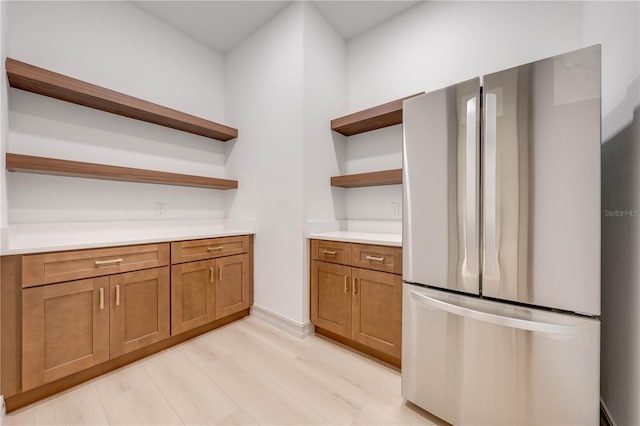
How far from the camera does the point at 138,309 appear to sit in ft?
5.92

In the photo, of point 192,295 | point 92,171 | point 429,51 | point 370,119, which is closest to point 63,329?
point 192,295

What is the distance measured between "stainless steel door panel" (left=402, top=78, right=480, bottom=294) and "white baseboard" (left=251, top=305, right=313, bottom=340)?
1.19 m

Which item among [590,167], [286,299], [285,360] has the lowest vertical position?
[285,360]

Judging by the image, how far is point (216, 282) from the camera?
2275mm

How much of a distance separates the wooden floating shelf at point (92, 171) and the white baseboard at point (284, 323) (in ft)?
4.59

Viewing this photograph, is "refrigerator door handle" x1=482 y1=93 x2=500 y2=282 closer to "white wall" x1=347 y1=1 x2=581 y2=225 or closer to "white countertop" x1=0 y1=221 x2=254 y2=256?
"white wall" x1=347 y1=1 x2=581 y2=225

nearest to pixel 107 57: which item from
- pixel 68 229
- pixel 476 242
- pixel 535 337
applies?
pixel 68 229

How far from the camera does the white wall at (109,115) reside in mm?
1833

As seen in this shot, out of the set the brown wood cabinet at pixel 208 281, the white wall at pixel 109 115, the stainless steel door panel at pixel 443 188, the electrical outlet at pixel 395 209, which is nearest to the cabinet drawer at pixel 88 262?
the brown wood cabinet at pixel 208 281

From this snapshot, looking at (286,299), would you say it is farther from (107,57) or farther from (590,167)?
(107,57)

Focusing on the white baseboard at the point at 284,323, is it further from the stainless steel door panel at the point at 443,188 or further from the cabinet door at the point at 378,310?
the stainless steel door panel at the point at 443,188

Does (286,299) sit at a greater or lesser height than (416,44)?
lesser

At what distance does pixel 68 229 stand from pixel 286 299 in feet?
5.94

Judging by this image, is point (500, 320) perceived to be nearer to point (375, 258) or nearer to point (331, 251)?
point (375, 258)
